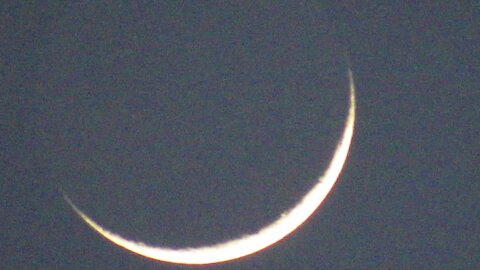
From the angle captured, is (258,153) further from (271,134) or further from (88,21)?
(88,21)

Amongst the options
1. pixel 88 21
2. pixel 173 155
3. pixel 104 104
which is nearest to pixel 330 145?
pixel 173 155

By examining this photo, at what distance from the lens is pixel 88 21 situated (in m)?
2.82

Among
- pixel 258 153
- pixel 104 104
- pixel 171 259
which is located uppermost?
pixel 104 104

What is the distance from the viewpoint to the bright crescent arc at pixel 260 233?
9.01 feet

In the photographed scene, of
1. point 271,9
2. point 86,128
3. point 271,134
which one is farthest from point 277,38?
point 86,128

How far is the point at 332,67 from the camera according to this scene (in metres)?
2.82

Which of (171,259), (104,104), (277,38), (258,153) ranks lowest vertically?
(171,259)

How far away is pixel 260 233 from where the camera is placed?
2.76 m

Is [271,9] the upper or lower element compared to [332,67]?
upper

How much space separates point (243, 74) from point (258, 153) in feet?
1.11

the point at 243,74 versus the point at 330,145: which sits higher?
the point at 243,74

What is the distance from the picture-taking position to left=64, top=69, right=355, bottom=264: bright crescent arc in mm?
2746

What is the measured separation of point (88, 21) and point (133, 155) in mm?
599

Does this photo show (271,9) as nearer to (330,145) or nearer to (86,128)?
(330,145)
